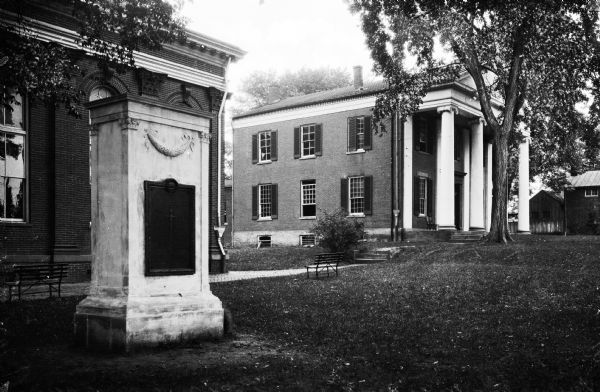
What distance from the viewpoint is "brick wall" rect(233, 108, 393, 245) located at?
31172 millimetres

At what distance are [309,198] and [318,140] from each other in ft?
11.3

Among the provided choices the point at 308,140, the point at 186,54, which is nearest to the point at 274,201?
the point at 308,140

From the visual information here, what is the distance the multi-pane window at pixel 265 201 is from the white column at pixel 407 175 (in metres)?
8.75

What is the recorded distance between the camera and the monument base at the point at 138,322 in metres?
7.31

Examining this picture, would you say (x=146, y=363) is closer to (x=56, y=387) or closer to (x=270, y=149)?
(x=56, y=387)

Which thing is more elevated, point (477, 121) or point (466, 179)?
point (477, 121)

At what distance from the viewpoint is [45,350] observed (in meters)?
7.22

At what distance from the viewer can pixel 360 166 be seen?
31875 millimetres

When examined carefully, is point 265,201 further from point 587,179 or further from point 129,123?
point 587,179

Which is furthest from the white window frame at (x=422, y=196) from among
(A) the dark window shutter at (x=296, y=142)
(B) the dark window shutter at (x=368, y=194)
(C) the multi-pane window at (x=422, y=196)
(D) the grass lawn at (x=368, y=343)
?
(D) the grass lawn at (x=368, y=343)

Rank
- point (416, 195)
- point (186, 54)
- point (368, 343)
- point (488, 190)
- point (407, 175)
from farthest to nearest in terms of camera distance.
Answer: point (488, 190) → point (416, 195) → point (407, 175) → point (186, 54) → point (368, 343)

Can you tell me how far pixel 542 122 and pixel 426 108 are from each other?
5.74 metres

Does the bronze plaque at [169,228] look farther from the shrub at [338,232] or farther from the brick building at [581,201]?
the brick building at [581,201]

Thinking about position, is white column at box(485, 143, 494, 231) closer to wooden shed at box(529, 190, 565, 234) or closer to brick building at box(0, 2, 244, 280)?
wooden shed at box(529, 190, 565, 234)
